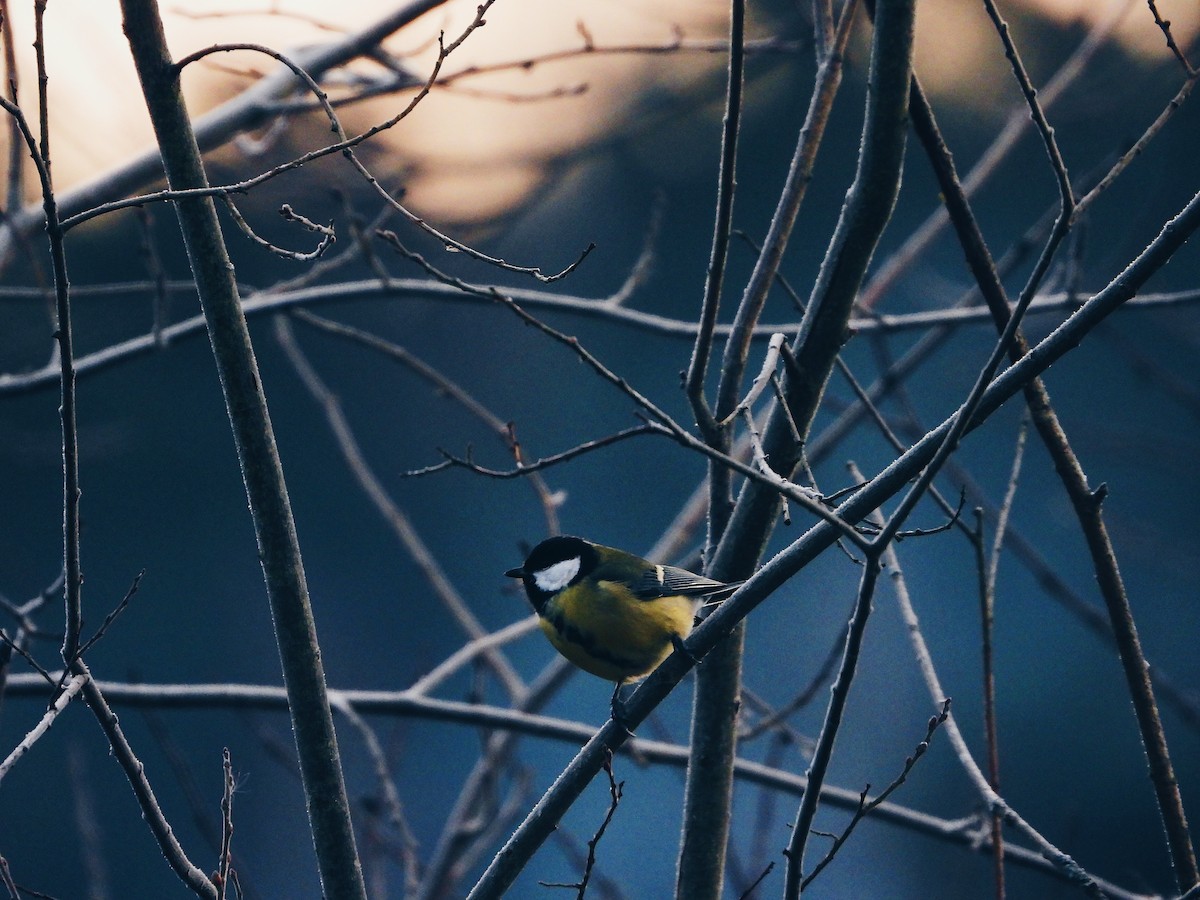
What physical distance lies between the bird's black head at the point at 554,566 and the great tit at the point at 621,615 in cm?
2

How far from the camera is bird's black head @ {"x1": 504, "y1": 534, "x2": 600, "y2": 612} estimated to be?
3.34 m

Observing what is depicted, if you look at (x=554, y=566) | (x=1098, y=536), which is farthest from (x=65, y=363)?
(x=554, y=566)

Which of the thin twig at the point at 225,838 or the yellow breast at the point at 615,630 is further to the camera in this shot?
the yellow breast at the point at 615,630

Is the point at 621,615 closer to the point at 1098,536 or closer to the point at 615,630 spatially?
the point at 615,630

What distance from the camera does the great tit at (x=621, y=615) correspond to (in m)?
3.05

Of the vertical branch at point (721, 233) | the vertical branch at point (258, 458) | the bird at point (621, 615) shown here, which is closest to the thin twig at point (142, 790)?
the vertical branch at point (258, 458)

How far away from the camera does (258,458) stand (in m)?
1.76

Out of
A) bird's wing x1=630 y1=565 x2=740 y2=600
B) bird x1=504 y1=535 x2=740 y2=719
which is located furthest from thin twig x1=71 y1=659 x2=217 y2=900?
bird's wing x1=630 y1=565 x2=740 y2=600

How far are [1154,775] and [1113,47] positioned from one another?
18.0ft

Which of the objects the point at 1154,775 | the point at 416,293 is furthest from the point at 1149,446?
the point at 416,293

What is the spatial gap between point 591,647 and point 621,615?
0.13 meters

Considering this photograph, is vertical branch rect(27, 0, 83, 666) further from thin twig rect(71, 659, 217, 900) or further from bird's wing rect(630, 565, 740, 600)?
bird's wing rect(630, 565, 740, 600)

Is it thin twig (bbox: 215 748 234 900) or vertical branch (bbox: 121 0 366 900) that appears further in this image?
vertical branch (bbox: 121 0 366 900)

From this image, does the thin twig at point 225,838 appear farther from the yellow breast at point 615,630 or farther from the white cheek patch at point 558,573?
the white cheek patch at point 558,573
